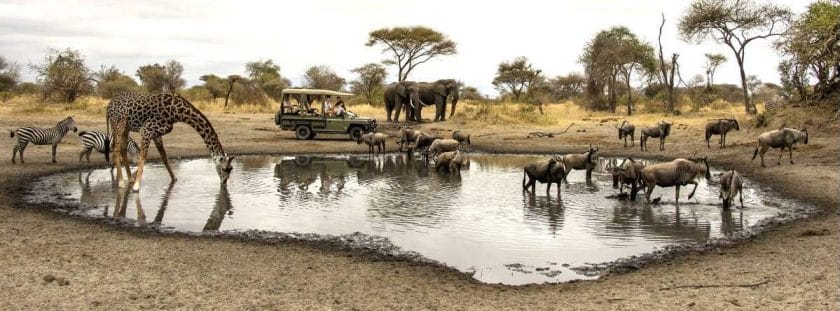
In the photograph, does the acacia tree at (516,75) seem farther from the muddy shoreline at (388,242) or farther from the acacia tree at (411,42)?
the muddy shoreline at (388,242)

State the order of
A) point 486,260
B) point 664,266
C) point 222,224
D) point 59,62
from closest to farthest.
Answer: point 664,266
point 486,260
point 222,224
point 59,62

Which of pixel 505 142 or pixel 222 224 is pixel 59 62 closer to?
pixel 505 142

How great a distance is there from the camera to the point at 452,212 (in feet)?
39.7

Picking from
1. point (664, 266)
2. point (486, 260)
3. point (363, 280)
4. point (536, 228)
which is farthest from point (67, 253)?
point (664, 266)

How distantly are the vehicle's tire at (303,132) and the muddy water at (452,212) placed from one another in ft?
32.8

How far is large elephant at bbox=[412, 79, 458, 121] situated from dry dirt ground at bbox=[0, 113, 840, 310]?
82.6 ft

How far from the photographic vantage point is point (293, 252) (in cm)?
878

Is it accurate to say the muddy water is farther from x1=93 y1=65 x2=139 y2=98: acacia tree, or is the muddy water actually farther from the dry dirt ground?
x1=93 y1=65 x2=139 y2=98: acacia tree

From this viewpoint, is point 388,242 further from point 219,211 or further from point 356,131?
point 356,131

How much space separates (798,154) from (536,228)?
12.7 meters

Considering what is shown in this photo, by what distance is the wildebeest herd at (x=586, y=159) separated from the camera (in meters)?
12.8

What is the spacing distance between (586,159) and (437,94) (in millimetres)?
19804

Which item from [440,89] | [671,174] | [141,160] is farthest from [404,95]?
[671,174]

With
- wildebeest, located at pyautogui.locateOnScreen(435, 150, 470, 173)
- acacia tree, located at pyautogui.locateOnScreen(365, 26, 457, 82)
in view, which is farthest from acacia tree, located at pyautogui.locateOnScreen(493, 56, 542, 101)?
wildebeest, located at pyautogui.locateOnScreen(435, 150, 470, 173)
